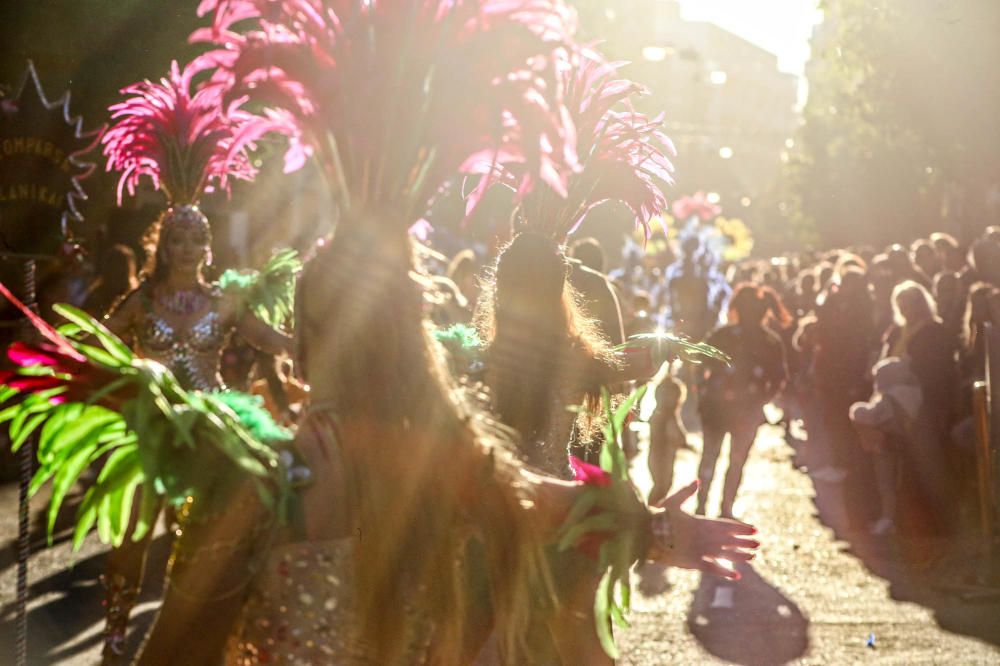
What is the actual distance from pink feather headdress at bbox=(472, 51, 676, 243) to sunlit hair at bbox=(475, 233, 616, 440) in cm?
60

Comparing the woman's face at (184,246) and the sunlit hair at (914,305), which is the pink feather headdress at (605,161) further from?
the sunlit hair at (914,305)

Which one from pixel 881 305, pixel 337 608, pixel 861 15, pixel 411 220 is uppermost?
pixel 861 15

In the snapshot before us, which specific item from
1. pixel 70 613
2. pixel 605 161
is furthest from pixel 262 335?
pixel 70 613

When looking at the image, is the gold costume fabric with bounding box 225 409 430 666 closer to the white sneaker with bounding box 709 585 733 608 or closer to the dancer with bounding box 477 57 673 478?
the dancer with bounding box 477 57 673 478

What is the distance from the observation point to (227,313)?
671 centimetres

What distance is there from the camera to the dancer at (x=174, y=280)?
6121 mm

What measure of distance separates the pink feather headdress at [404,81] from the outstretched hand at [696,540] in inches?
30.1

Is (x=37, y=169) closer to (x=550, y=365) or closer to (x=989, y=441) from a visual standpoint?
(x=550, y=365)

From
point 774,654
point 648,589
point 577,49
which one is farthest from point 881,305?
point 577,49

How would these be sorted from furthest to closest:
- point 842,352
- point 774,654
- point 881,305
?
point 881,305
point 842,352
point 774,654

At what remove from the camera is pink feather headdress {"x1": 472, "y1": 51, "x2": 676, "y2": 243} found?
559 centimetres

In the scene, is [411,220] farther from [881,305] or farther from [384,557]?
[881,305]

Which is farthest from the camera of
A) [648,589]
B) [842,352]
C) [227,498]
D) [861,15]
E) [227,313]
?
[861,15]

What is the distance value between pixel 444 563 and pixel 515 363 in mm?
2053
